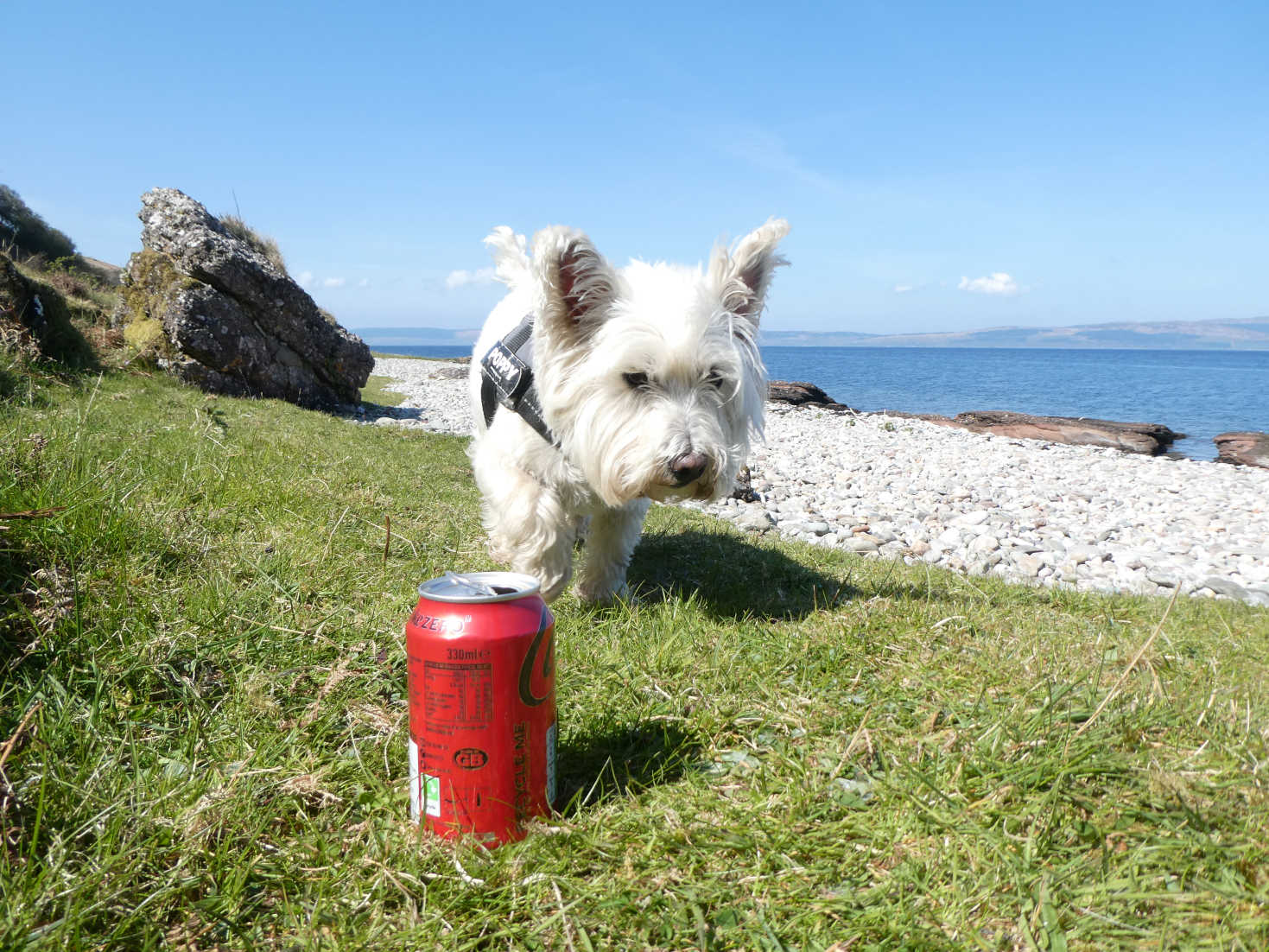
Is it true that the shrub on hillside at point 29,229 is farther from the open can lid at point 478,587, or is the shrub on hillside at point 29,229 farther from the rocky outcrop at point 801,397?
the open can lid at point 478,587

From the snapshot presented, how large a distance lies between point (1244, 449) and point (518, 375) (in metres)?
25.6

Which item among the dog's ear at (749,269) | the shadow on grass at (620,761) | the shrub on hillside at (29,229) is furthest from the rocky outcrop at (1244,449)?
the shrub on hillside at (29,229)

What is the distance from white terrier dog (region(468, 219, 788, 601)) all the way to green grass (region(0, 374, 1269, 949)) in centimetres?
69

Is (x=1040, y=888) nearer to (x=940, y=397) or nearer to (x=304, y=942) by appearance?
(x=304, y=942)

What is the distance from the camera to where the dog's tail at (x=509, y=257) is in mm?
4453

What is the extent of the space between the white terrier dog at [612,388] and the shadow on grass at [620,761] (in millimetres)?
1234

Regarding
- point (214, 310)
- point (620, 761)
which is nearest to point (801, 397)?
point (214, 310)

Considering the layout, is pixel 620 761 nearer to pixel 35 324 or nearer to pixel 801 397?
pixel 35 324

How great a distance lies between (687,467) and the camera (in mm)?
3408

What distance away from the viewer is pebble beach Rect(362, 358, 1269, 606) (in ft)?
29.4

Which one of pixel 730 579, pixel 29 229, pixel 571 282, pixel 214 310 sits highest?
pixel 29 229

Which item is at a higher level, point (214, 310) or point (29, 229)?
point (29, 229)

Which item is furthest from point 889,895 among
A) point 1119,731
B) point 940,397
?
point 940,397

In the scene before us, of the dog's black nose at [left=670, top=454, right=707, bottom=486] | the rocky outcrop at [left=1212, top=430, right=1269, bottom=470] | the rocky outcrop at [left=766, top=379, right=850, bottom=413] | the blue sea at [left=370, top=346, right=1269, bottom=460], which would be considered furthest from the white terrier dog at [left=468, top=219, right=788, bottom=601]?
the rocky outcrop at [left=766, top=379, right=850, bottom=413]
